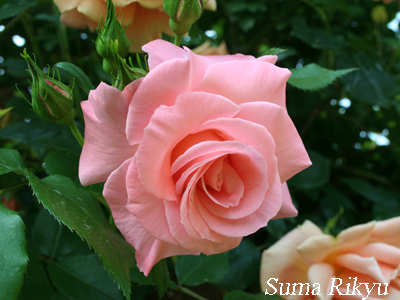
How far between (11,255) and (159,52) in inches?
10.2

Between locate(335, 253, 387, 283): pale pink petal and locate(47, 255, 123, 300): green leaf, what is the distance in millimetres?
435

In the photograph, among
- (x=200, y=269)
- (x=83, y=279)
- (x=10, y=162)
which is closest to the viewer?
(x=10, y=162)

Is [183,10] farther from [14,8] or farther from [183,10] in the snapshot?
[14,8]

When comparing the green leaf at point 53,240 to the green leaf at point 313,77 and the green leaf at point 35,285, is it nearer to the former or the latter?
the green leaf at point 35,285

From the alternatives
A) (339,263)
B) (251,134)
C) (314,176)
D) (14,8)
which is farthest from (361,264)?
(14,8)

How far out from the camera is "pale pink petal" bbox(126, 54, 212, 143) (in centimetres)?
35

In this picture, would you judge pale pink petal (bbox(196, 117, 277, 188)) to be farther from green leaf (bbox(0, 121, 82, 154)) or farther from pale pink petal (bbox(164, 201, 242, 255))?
green leaf (bbox(0, 121, 82, 154))

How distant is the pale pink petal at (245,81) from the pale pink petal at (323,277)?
411 millimetres

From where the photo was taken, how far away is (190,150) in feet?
1.14

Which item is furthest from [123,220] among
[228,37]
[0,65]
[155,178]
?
[228,37]

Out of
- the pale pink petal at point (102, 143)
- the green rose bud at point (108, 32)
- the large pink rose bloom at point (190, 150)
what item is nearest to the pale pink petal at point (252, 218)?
the large pink rose bloom at point (190, 150)

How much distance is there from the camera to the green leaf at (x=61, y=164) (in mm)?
515

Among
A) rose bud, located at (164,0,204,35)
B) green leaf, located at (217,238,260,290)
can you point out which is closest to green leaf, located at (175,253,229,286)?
green leaf, located at (217,238,260,290)

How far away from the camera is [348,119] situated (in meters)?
1.28
